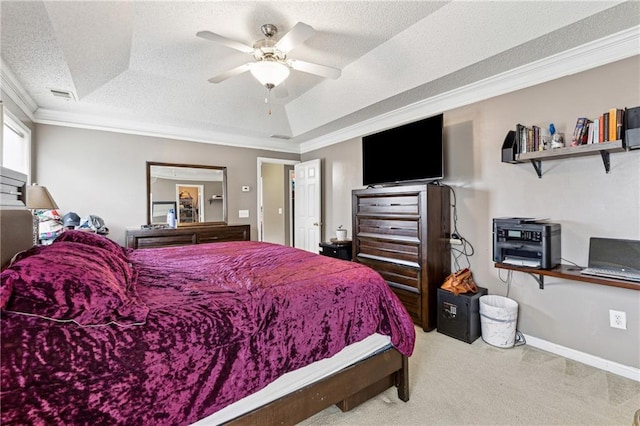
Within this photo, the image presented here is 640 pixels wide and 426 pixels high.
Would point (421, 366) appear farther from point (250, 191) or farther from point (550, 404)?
point (250, 191)

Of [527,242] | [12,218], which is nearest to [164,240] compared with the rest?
[12,218]

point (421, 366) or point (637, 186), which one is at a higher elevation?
point (637, 186)

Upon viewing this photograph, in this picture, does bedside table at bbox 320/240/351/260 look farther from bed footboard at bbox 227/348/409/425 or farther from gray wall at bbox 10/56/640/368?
bed footboard at bbox 227/348/409/425

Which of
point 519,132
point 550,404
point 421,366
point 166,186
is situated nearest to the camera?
point 550,404

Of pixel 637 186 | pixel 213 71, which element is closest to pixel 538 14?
pixel 637 186

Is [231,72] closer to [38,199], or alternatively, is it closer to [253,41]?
[253,41]

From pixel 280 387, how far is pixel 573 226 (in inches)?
105

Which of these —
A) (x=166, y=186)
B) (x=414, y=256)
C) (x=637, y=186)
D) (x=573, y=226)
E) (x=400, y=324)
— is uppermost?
(x=166, y=186)

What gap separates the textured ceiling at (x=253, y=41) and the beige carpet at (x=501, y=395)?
257 centimetres

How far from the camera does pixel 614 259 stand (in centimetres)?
214

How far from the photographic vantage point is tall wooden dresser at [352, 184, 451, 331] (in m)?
2.95

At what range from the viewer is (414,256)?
3055mm

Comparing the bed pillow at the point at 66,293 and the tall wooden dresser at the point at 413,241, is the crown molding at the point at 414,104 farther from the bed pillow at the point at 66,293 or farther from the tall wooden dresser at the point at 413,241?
the bed pillow at the point at 66,293

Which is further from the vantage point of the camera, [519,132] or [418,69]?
[418,69]
